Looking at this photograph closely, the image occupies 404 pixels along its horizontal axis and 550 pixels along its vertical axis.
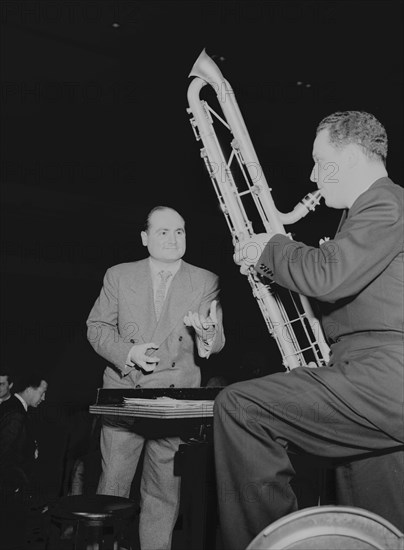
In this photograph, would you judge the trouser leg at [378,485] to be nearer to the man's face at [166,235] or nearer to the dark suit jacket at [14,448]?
the man's face at [166,235]

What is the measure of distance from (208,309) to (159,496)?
96cm

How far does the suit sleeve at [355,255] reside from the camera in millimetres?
1898

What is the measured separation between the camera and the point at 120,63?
257 inches

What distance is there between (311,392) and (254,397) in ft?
0.57

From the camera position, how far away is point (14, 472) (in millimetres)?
4391

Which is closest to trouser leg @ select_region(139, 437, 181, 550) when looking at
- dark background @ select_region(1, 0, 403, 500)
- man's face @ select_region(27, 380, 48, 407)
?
man's face @ select_region(27, 380, 48, 407)

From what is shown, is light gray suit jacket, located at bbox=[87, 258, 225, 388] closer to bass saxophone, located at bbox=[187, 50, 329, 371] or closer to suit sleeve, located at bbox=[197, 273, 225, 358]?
suit sleeve, located at bbox=[197, 273, 225, 358]

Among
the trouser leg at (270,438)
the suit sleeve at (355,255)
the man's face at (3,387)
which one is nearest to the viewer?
the trouser leg at (270,438)

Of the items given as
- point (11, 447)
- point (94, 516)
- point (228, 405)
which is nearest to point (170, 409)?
point (228, 405)

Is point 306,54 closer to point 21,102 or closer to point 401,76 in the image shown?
point 401,76

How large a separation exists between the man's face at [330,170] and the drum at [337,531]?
1.09 meters

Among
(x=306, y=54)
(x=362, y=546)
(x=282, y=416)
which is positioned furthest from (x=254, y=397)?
(x=306, y=54)

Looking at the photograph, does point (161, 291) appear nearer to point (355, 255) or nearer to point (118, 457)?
point (118, 457)

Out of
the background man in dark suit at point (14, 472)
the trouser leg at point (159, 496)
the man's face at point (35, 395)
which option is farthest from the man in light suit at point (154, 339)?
the man's face at point (35, 395)
